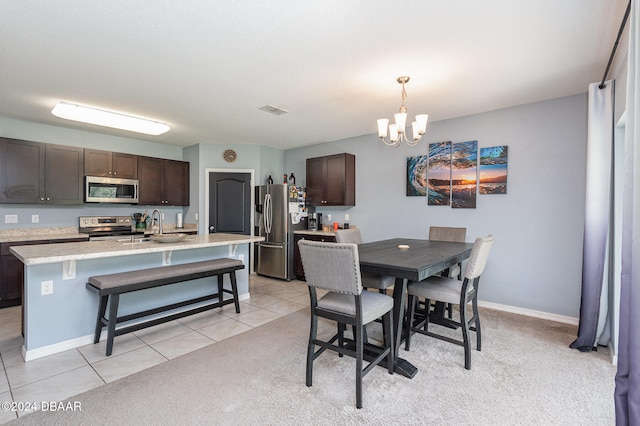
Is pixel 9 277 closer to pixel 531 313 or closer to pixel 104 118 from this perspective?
pixel 104 118

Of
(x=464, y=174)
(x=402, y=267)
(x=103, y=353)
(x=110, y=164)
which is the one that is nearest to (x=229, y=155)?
(x=110, y=164)

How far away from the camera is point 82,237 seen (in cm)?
438

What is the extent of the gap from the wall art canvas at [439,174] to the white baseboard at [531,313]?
4.59 feet

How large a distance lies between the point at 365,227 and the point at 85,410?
4.00 metres

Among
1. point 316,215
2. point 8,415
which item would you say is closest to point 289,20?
point 8,415

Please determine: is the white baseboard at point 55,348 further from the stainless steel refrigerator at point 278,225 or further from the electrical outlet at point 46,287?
the stainless steel refrigerator at point 278,225

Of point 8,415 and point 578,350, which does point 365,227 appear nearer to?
point 578,350

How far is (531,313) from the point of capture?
3.55 meters

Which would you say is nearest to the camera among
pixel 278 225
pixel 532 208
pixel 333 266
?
pixel 333 266

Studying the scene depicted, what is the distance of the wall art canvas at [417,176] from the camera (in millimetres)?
4344

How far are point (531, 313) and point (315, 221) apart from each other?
11.3 ft

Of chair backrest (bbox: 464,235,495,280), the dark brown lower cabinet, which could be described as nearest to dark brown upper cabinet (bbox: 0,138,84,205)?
the dark brown lower cabinet

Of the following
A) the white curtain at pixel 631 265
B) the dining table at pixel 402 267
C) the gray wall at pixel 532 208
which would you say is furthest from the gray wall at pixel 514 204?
the white curtain at pixel 631 265

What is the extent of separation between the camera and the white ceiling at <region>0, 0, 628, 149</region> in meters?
1.92
